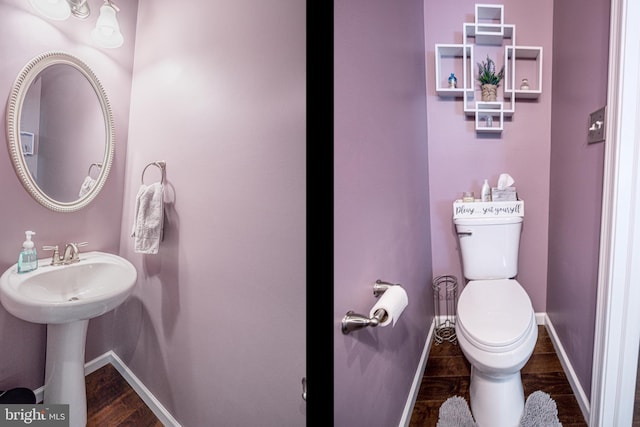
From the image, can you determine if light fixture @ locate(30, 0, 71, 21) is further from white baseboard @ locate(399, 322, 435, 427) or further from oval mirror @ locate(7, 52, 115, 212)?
white baseboard @ locate(399, 322, 435, 427)

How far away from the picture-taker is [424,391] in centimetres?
147

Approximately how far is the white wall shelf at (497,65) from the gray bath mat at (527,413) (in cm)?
143

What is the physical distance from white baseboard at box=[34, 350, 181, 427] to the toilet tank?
5.48ft

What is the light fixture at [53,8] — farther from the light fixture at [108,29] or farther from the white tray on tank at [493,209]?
the white tray on tank at [493,209]

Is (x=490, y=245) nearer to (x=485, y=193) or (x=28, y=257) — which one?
(x=485, y=193)

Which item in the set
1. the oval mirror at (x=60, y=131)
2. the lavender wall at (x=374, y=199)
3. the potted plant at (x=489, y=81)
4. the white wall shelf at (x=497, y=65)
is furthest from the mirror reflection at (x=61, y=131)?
the potted plant at (x=489, y=81)

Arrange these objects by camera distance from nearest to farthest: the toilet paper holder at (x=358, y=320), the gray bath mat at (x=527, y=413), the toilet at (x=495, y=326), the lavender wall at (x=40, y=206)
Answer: the lavender wall at (x=40, y=206), the toilet paper holder at (x=358, y=320), the toilet at (x=495, y=326), the gray bath mat at (x=527, y=413)

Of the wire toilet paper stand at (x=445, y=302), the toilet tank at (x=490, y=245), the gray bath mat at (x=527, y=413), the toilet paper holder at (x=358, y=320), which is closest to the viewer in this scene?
the toilet paper holder at (x=358, y=320)

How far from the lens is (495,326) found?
3.91ft

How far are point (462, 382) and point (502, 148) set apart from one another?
1383 millimetres

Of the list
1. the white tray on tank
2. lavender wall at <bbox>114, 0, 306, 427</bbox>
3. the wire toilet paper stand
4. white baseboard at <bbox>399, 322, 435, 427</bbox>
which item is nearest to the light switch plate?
the white tray on tank

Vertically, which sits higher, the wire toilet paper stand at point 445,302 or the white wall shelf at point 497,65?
the white wall shelf at point 497,65

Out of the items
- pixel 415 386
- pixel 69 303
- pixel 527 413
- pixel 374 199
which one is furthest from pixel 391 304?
pixel 527 413

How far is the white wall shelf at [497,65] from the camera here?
1688 millimetres
